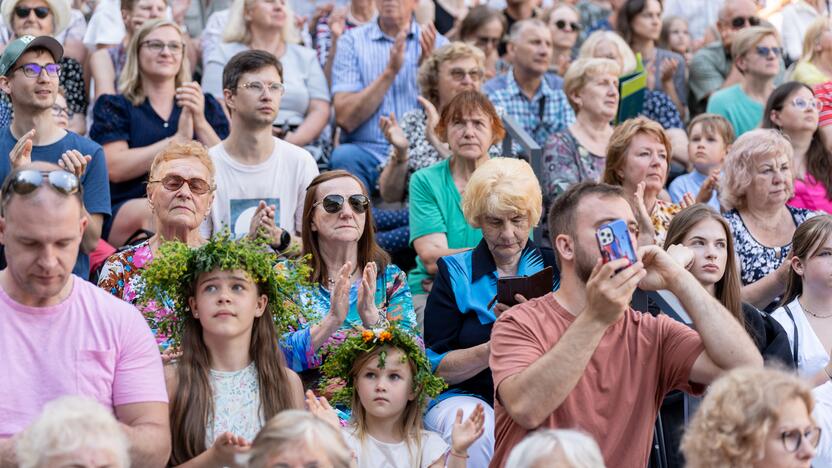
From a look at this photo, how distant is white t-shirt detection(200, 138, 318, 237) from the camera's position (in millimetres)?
6961

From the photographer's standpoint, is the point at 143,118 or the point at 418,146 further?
the point at 418,146

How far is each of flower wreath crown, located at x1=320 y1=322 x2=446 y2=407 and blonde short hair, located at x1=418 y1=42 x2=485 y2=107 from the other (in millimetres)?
3321

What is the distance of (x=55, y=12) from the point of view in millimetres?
8141

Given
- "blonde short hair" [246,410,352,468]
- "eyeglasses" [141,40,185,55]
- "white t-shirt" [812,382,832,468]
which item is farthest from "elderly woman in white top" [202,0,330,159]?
"blonde short hair" [246,410,352,468]

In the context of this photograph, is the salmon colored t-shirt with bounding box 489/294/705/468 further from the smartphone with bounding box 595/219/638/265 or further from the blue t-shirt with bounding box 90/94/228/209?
the blue t-shirt with bounding box 90/94/228/209

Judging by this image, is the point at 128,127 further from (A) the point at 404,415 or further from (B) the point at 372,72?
(A) the point at 404,415

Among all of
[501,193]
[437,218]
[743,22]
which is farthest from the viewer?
[743,22]

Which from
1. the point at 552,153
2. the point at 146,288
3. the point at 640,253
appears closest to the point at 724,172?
the point at 552,153

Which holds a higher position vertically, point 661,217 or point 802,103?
point 802,103

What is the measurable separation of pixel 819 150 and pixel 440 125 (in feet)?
8.14

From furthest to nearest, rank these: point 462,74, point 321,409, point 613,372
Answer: point 462,74, point 321,409, point 613,372

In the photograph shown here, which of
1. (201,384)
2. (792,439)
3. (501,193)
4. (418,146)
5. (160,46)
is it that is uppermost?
(160,46)

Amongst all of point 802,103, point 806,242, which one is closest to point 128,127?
point 806,242

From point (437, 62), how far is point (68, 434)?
5.05m
